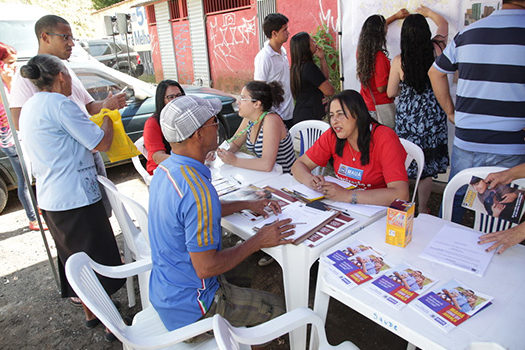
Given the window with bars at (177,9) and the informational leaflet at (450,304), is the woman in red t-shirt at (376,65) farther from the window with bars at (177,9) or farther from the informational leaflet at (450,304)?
the window with bars at (177,9)

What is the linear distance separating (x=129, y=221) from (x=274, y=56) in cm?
254

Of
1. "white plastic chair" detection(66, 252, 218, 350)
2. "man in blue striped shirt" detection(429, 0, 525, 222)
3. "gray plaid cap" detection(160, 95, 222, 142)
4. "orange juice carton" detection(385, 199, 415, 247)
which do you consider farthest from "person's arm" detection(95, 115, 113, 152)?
Answer: "man in blue striped shirt" detection(429, 0, 525, 222)

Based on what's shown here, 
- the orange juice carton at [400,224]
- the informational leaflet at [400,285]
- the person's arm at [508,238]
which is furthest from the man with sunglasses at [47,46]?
the person's arm at [508,238]

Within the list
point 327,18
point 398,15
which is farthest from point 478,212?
point 327,18

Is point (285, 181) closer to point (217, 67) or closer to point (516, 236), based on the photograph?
point (516, 236)

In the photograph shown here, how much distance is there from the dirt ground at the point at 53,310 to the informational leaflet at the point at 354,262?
96 centimetres

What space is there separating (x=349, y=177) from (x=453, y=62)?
3.23 ft

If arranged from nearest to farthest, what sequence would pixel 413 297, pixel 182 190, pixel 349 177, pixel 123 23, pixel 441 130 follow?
pixel 413 297 < pixel 182 190 < pixel 349 177 < pixel 441 130 < pixel 123 23

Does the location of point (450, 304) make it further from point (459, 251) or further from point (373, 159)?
point (373, 159)

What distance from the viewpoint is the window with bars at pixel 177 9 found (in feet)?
36.2

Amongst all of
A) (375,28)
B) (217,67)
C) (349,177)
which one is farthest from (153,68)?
(349,177)

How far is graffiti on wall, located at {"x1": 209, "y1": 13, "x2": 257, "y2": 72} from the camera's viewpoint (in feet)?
29.2

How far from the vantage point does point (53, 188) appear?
2.15 meters

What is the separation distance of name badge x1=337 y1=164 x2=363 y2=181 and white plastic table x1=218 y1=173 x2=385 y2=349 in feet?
1.32
